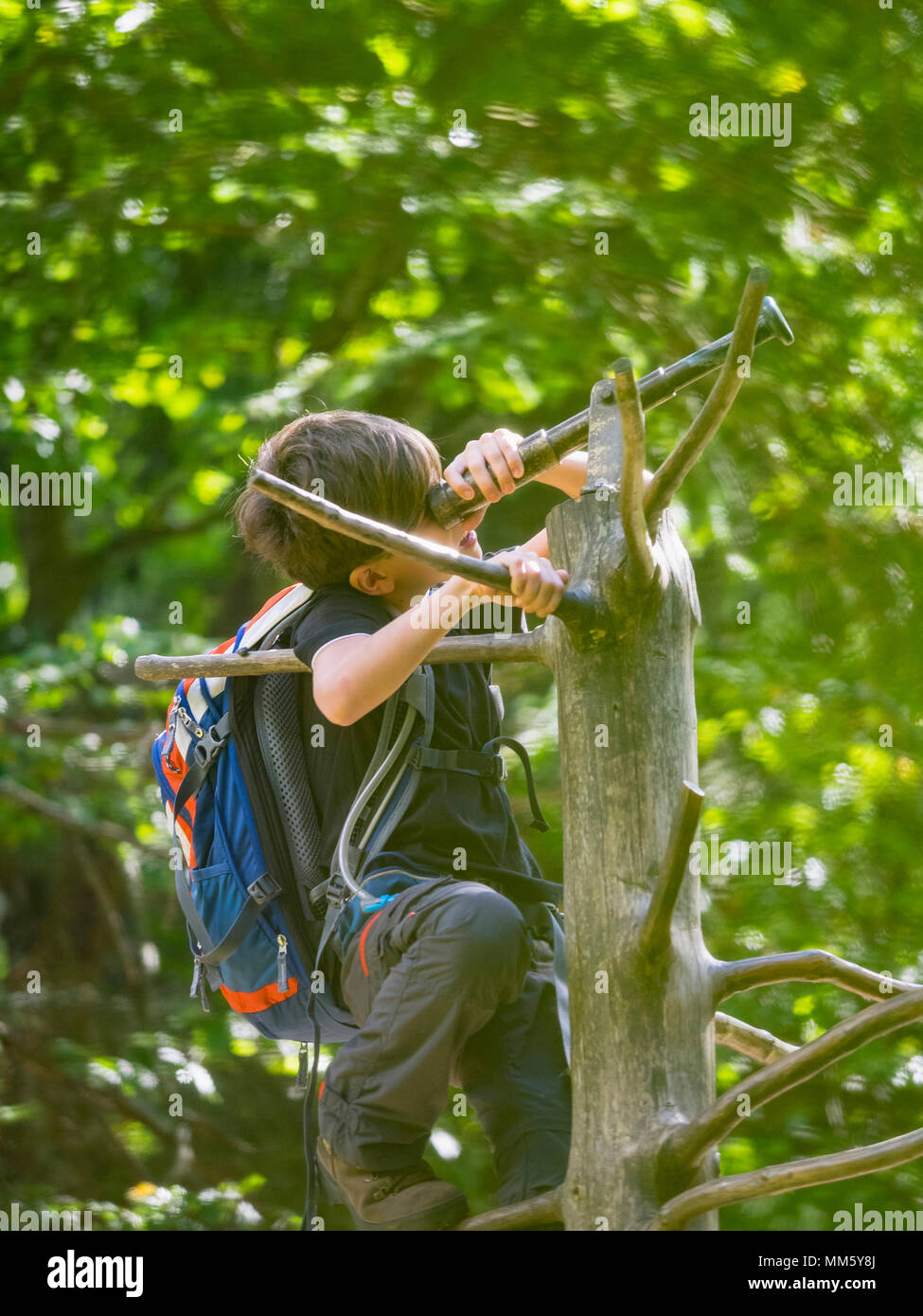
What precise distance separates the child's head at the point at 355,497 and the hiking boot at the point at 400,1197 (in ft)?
2.87

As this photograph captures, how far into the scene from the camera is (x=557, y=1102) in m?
1.96

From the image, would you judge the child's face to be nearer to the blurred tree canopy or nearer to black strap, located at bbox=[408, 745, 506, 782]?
black strap, located at bbox=[408, 745, 506, 782]

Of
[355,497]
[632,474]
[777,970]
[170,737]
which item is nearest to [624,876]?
[777,970]

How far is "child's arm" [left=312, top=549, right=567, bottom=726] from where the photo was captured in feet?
5.56

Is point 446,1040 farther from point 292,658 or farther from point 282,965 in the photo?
point 292,658

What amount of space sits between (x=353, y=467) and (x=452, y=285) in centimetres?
377

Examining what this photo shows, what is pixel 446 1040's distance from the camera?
71.4 inches

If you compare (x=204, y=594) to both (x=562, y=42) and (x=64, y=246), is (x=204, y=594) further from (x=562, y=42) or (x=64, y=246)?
(x=562, y=42)

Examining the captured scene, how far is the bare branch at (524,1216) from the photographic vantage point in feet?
5.89

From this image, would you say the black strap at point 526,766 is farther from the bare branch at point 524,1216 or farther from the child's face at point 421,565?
the bare branch at point 524,1216

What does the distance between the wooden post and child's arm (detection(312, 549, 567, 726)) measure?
11 centimetres

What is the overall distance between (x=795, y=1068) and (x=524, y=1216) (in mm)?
446

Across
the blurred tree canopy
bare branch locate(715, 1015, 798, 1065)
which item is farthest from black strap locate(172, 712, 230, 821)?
the blurred tree canopy

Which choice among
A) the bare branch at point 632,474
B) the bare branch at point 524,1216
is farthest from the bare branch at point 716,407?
the bare branch at point 524,1216
